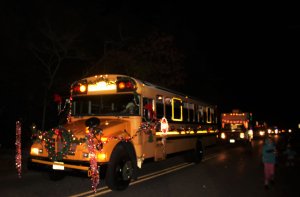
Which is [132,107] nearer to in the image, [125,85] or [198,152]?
[125,85]

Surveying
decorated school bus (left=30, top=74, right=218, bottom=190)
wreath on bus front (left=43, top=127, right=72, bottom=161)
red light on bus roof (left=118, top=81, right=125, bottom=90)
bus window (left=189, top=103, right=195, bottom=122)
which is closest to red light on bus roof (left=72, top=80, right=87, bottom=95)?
decorated school bus (left=30, top=74, right=218, bottom=190)

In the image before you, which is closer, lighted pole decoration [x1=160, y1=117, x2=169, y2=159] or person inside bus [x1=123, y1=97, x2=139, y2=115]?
person inside bus [x1=123, y1=97, x2=139, y2=115]

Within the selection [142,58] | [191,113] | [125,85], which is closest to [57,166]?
[125,85]

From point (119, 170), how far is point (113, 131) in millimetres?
962

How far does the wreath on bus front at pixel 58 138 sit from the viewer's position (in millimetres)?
8282

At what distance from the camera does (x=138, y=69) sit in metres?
21.6

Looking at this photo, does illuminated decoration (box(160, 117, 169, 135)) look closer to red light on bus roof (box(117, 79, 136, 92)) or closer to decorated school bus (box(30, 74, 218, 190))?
decorated school bus (box(30, 74, 218, 190))

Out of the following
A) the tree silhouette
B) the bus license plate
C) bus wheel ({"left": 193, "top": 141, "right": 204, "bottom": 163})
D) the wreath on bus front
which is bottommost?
bus wheel ({"left": 193, "top": 141, "right": 204, "bottom": 163})

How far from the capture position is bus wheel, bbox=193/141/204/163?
586 inches

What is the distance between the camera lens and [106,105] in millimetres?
9914

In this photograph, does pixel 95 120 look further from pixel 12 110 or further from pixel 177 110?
pixel 12 110

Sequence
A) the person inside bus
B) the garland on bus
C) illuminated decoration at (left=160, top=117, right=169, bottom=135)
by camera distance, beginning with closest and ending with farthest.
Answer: the garland on bus
the person inside bus
illuminated decoration at (left=160, top=117, right=169, bottom=135)

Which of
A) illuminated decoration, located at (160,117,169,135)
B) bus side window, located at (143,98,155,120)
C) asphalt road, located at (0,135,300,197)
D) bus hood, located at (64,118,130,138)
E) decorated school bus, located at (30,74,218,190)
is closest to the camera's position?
decorated school bus, located at (30,74,218,190)

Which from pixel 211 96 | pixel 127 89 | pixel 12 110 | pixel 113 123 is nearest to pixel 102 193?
pixel 113 123
